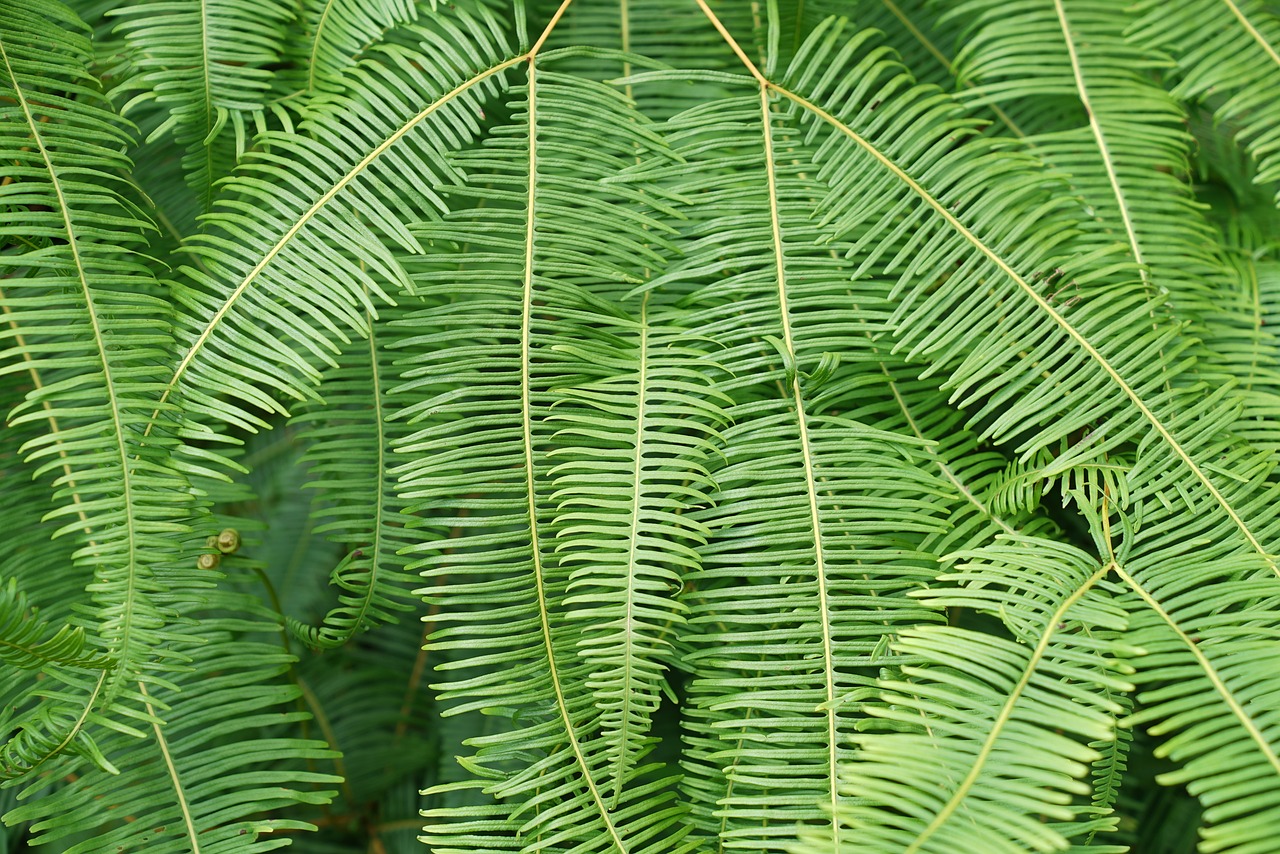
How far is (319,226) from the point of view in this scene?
948mm

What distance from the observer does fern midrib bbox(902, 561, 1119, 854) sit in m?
0.69

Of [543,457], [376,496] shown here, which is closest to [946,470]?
[543,457]

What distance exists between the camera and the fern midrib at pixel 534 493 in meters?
0.85

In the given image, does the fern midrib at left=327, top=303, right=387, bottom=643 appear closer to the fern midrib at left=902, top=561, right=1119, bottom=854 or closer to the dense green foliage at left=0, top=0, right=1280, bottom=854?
the dense green foliage at left=0, top=0, right=1280, bottom=854

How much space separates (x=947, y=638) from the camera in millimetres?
815

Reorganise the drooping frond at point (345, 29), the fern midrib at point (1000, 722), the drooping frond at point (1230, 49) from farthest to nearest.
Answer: the drooping frond at point (1230, 49)
the drooping frond at point (345, 29)
the fern midrib at point (1000, 722)

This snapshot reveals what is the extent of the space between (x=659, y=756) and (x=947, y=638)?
2.04 feet

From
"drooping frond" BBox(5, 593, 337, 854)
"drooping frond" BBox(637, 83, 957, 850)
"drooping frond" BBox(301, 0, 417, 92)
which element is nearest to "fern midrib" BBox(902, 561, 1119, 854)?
"drooping frond" BBox(637, 83, 957, 850)

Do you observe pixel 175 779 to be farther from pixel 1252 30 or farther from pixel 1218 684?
pixel 1252 30

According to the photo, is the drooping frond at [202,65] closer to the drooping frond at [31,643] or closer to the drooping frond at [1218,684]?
the drooping frond at [31,643]

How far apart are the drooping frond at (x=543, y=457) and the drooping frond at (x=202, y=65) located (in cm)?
29

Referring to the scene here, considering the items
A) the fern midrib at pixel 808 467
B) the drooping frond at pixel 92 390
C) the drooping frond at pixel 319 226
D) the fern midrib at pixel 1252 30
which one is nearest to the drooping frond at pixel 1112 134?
the fern midrib at pixel 1252 30

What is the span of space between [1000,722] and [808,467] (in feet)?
1.01

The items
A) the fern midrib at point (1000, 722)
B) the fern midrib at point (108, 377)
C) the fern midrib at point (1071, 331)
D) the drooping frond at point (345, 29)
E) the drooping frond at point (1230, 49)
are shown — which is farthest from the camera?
the drooping frond at point (1230, 49)
